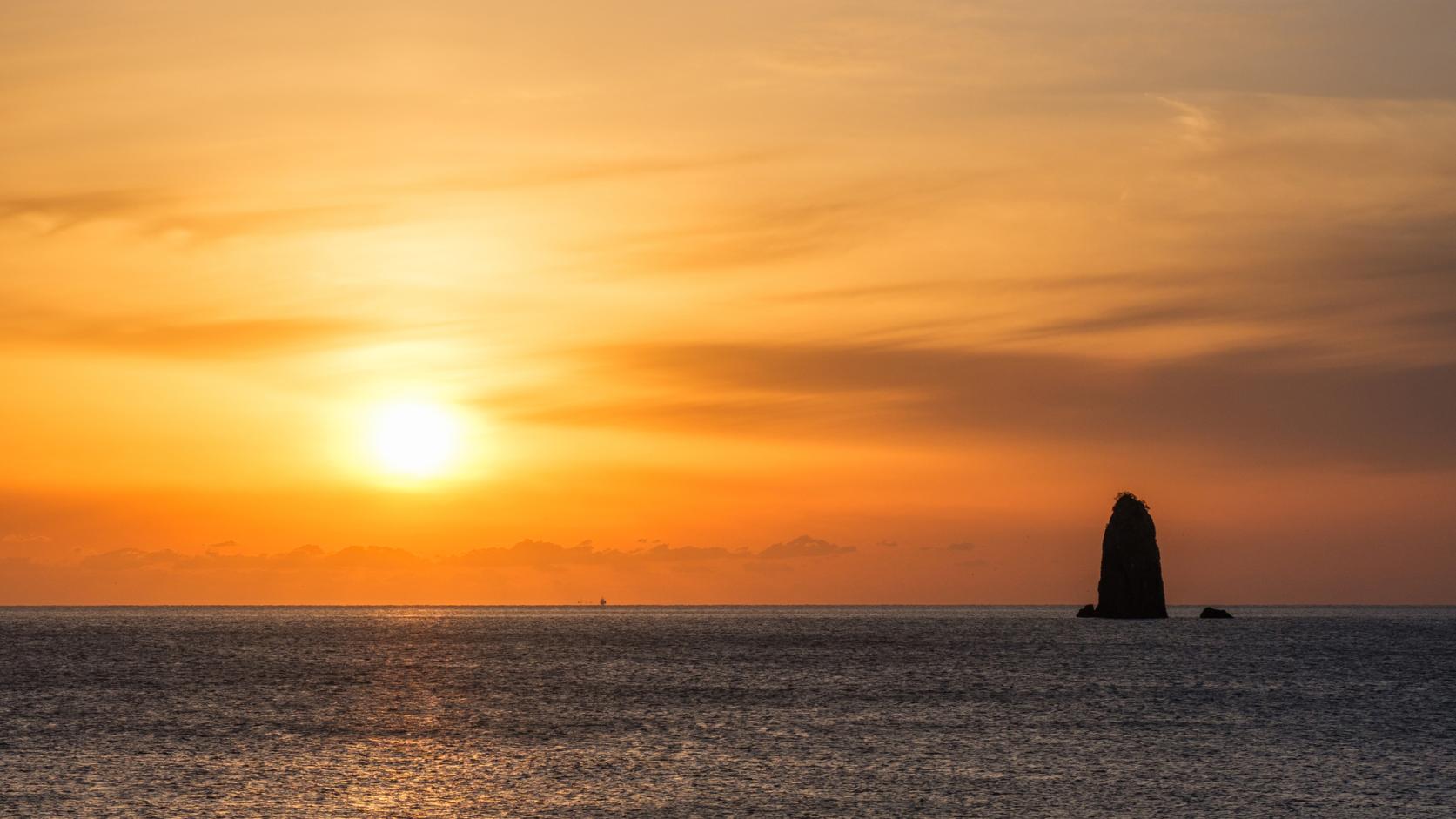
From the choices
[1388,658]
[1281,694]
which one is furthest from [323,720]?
[1388,658]

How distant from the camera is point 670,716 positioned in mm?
77250

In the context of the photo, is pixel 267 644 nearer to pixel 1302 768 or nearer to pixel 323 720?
pixel 323 720

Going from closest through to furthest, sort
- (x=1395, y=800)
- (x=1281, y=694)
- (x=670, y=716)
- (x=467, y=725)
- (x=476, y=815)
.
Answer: (x=476, y=815) < (x=1395, y=800) < (x=467, y=725) < (x=670, y=716) < (x=1281, y=694)

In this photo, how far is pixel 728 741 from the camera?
2547 inches

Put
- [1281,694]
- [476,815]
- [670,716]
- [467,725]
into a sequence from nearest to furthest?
[476,815]
[467,725]
[670,716]
[1281,694]

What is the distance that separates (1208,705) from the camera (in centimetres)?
8625

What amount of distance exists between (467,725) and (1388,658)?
4531 inches

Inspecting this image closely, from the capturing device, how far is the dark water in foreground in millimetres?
47000

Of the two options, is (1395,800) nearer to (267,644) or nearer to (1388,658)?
(1388,658)

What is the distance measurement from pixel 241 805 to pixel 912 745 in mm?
30140

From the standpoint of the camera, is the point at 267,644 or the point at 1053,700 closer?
the point at 1053,700

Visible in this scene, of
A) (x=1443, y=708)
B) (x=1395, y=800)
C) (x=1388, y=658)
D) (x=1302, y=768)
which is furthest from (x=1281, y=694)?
(x=1388, y=658)

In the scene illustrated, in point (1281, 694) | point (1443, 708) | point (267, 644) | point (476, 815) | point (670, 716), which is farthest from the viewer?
point (267, 644)

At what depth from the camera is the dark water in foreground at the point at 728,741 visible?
4700 centimetres
